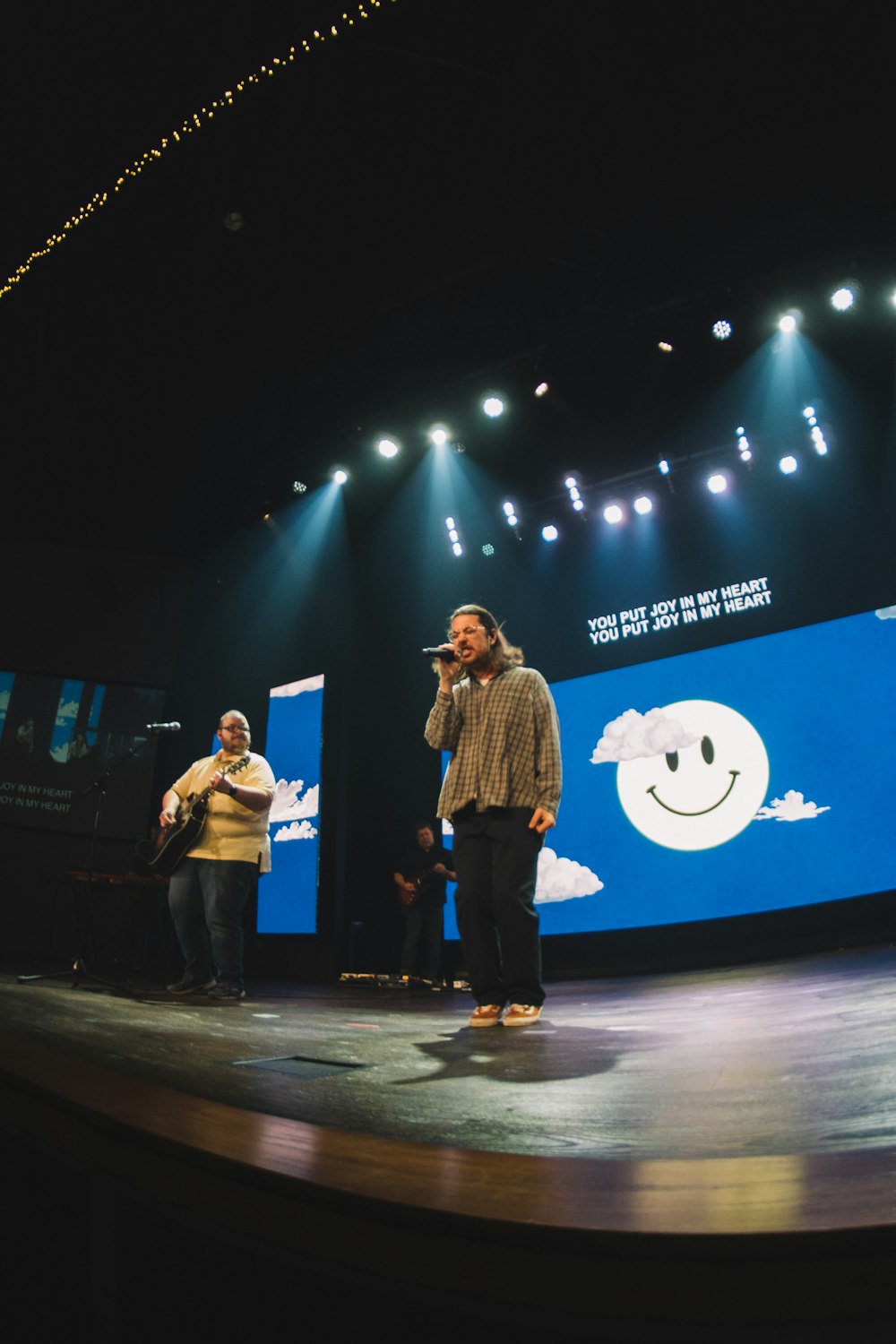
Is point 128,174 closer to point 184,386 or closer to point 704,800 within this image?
point 184,386

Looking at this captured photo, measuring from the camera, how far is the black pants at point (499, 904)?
2680mm

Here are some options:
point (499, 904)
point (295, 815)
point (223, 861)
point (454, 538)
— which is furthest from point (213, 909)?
point (454, 538)

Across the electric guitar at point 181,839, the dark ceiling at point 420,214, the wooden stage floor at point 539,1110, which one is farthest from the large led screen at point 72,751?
the wooden stage floor at point 539,1110

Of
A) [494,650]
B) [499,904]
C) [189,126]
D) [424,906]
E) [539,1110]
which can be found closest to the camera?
[539,1110]

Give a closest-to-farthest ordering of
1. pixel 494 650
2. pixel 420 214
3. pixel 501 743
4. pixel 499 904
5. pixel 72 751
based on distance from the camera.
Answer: pixel 499 904
pixel 501 743
pixel 494 650
pixel 420 214
pixel 72 751

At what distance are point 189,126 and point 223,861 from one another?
13.0ft

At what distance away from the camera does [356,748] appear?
8.20 meters

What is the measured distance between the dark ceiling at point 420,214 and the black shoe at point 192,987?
4.49m

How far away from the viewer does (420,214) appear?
17.5ft

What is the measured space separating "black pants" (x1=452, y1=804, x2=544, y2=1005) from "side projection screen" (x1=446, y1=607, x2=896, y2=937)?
376 cm

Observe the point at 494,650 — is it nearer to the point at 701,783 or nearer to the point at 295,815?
the point at 701,783

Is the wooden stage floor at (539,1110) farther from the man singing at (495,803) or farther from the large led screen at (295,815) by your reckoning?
the large led screen at (295,815)

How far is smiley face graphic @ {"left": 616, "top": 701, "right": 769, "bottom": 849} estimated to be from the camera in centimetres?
611

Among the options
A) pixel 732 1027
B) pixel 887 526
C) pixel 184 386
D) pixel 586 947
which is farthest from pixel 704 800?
pixel 184 386
